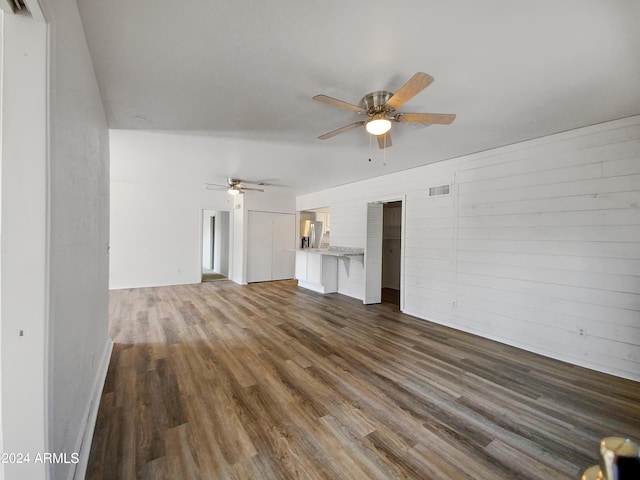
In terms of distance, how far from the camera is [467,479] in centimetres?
154

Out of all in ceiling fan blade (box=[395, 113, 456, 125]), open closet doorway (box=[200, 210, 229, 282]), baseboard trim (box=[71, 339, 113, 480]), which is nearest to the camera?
baseboard trim (box=[71, 339, 113, 480])

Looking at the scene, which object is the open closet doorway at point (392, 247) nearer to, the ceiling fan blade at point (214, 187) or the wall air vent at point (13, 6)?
the ceiling fan blade at point (214, 187)

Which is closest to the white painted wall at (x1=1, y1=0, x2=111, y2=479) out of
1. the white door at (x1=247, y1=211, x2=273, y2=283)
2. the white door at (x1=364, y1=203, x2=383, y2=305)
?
the white door at (x1=364, y1=203, x2=383, y2=305)

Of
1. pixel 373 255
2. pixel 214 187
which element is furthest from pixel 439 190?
pixel 214 187

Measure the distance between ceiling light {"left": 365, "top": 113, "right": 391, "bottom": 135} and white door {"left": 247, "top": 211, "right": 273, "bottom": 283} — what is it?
546 cm

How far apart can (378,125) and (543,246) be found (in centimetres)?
248

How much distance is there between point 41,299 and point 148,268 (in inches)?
251

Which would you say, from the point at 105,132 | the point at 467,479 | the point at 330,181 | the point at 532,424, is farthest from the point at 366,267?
the point at 105,132

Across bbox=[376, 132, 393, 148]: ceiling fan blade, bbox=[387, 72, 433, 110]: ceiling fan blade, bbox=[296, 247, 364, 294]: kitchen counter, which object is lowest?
bbox=[296, 247, 364, 294]: kitchen counter

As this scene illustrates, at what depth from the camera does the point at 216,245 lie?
31.8ft

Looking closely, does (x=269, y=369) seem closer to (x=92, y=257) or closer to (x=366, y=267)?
(x=92, y=257)

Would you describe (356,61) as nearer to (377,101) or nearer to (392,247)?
(377,101)

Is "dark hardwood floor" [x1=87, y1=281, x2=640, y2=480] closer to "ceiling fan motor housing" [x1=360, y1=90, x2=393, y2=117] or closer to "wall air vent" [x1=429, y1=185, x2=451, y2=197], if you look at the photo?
"wall air vent" [x1=429, y1=185, x2=451, y2=197]

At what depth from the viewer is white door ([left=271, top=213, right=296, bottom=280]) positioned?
7.71 meters
